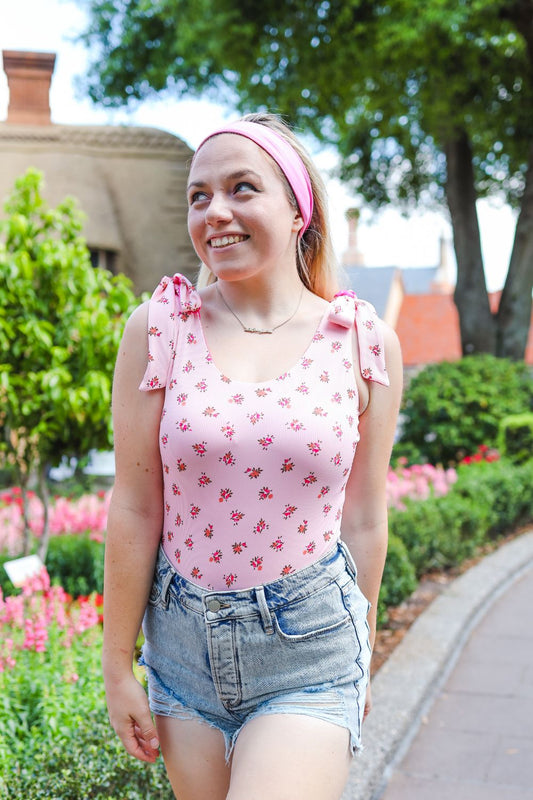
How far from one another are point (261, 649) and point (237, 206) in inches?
34.5

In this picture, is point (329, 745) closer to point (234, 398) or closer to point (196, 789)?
point (196, 789)

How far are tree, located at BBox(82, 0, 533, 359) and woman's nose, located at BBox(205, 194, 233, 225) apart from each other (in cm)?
920

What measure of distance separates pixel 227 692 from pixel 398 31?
997cm

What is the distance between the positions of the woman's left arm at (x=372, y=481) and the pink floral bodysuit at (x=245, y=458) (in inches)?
4.1

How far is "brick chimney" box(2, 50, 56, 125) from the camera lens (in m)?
13.4

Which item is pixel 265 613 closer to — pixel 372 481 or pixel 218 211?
pixel 372 481

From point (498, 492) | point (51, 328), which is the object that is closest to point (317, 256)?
point (51, 328)

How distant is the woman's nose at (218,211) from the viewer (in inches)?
67.2

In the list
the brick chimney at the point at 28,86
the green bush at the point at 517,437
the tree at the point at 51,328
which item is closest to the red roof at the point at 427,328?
the brick chimney at the point at 28,86

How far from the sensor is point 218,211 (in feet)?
5.60

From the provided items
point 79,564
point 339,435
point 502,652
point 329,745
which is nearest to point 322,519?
point 339,435

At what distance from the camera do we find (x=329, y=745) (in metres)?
1.60

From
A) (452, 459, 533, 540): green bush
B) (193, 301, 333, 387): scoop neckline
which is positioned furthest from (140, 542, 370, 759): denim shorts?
(452, 459, 533, 540): green bush

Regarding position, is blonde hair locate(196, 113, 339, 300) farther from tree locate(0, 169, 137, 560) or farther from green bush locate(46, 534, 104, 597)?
green bush locate(46, 534, 104, 597)
